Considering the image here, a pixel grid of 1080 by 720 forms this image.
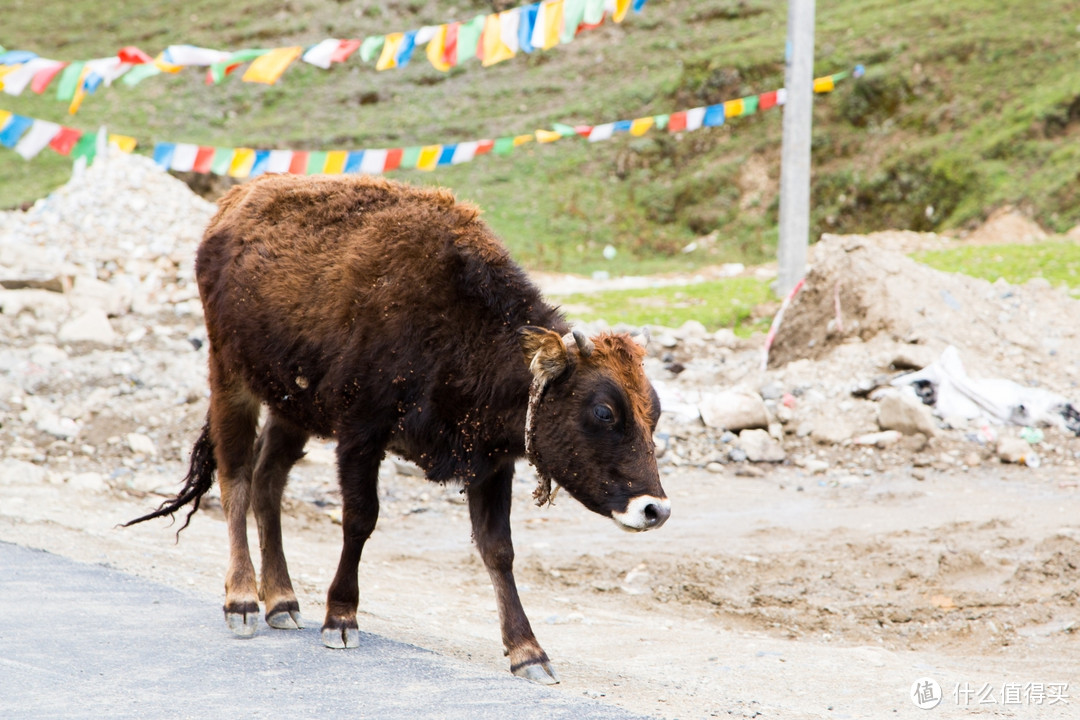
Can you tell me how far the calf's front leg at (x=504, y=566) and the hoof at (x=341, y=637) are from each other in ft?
2.09

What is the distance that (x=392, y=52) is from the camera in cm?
1207

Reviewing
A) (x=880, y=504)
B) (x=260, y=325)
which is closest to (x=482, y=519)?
(x=260, y=325)

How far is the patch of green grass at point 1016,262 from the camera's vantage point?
50.1ft

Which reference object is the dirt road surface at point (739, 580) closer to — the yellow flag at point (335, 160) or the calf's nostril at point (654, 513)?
the calf's nostril at point (654, 513)

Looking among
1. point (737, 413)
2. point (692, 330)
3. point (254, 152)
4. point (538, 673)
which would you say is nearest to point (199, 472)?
point (538, 673)

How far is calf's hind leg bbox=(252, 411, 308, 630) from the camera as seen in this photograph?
521 cm

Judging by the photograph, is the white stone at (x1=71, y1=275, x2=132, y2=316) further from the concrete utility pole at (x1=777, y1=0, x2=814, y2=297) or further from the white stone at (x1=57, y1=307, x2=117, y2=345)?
the concrete utility pole at (x1=777, y1=0, x2=814, y2=297)

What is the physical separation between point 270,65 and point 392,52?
1333mm

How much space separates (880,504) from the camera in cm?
857

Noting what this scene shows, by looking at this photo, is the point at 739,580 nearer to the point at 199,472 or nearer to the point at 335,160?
the point at 199,472

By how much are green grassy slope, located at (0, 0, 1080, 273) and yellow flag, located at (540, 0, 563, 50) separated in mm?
11511

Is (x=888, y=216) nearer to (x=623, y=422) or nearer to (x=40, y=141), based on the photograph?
(x=40, y=141)

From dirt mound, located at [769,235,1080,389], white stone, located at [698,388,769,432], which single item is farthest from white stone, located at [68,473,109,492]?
dirt mound, located at [769,235,1080,389]

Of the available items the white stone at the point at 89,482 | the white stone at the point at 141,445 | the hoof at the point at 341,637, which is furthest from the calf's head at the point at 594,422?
the white stone at the point at 141,445
